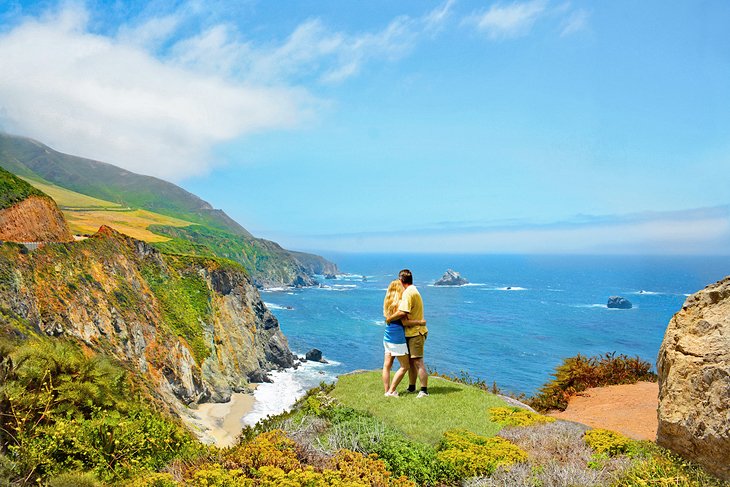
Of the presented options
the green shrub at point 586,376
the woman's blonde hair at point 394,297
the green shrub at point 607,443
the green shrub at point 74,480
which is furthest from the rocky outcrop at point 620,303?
the green shrub at point 74,480

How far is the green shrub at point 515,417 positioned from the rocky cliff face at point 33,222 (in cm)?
3084

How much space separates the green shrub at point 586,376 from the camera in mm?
17453

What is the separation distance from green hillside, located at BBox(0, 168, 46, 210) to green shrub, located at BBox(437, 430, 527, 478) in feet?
108

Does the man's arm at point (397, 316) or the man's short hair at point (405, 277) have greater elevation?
the man's short hair at point (405, 277)

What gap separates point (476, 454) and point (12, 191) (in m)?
35.1

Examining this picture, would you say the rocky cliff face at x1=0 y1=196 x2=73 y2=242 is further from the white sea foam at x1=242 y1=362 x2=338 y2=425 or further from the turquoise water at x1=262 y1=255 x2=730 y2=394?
the turquoise water at x1=262 y1=255 x2=730 y2=394

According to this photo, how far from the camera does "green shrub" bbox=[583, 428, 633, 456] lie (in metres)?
7.79

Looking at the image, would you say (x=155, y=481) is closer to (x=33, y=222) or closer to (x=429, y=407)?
(x=429, y=407)

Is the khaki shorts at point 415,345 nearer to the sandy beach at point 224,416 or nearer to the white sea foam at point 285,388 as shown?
the sandy beach at point 224,416

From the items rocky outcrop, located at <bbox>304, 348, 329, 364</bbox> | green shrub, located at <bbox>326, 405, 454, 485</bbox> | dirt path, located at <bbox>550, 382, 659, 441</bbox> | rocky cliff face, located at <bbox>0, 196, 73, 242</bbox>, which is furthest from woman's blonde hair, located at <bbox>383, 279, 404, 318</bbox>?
rocky outcrop, located at <bbox>304, 348, 329, 364</bbox>

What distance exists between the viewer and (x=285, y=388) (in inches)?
2007

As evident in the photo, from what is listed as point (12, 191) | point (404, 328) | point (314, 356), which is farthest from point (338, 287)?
point (404, 328)

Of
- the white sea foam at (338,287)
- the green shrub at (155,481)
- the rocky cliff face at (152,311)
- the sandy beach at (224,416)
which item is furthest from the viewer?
the white sea foam at (338,287)

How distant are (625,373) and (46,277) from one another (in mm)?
31643
